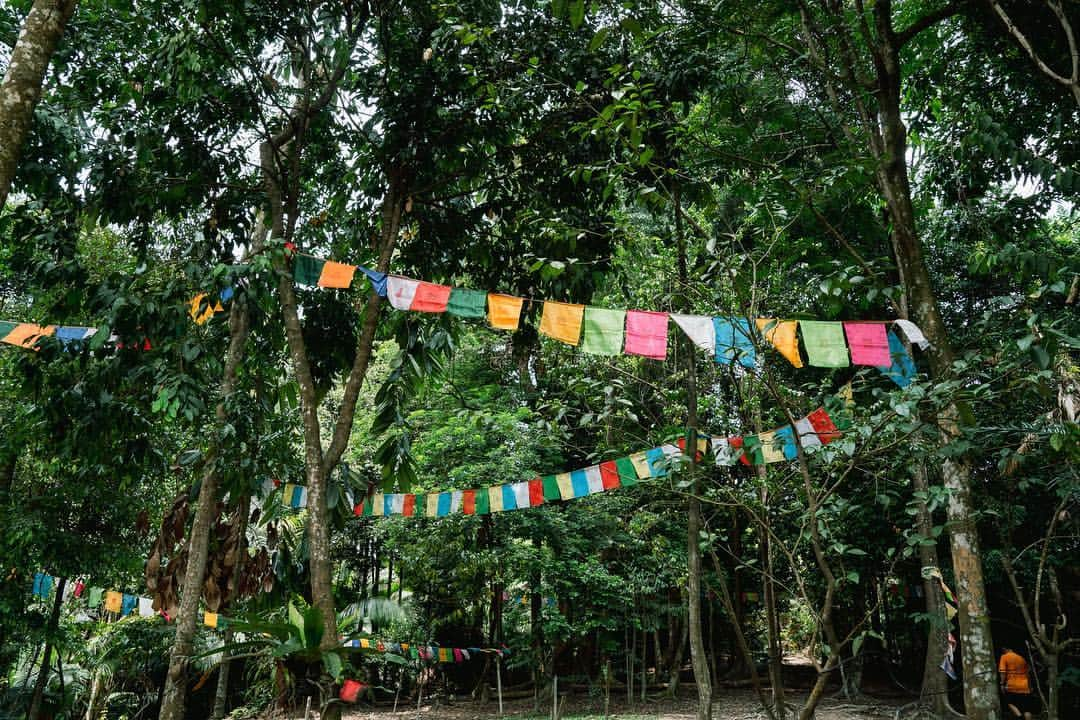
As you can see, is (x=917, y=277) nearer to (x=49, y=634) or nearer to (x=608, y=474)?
(x=608, y=474)

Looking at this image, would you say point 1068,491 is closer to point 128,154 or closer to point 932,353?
point 932,353

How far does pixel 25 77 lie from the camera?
2.53m

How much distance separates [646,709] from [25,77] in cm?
1045

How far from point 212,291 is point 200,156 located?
1.27 meters

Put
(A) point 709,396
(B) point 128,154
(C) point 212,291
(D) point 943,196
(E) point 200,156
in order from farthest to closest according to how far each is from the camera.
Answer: (A) point 709,396 < (D) point 943,196 < (E) point 200,156 < (B) point 128,154 < (C) point 212,291

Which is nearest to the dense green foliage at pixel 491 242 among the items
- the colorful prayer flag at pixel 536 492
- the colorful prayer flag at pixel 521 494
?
the colorful prayer flag at pixel 536 492

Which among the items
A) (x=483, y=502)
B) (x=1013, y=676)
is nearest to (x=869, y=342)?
(x=483, y=502)

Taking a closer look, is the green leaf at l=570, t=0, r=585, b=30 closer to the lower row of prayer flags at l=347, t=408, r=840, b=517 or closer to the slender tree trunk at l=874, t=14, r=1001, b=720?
the slender tree trunk at l=874, t=14, r=1001, b=720

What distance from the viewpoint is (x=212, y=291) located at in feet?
14.3

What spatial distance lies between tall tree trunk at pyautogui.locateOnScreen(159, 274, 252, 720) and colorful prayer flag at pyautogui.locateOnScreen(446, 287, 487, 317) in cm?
134

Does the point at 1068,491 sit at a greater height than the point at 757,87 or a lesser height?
lesser

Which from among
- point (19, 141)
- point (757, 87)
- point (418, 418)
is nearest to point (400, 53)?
point (757, 87)

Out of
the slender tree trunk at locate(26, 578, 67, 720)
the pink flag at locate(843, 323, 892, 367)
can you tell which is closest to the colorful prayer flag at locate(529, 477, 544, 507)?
the pink flag at locate(843, 323, 892, 367)

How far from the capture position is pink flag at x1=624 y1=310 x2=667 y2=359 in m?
5.10
